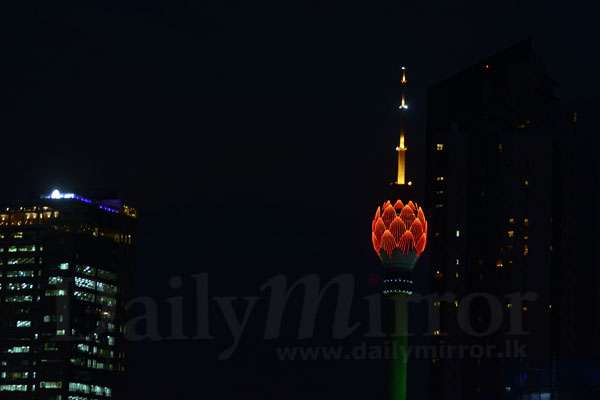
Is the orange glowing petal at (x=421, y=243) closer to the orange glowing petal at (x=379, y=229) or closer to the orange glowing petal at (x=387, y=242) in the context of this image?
the orange glowing petal at (x=387, y=242)

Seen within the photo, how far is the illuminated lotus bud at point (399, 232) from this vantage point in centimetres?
14962

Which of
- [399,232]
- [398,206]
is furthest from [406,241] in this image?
[398,206]

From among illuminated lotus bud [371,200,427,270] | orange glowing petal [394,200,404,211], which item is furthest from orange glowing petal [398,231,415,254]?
orange glowing petal [394,200,404,211]

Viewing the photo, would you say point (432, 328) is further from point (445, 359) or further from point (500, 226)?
A: point (500, 226)

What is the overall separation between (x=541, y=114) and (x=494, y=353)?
30.5 m

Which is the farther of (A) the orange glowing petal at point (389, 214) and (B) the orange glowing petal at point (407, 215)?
(A) the orange glowing petal at point (389, 214)

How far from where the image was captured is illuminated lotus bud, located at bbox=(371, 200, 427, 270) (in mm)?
149625

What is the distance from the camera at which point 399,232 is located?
151 metres

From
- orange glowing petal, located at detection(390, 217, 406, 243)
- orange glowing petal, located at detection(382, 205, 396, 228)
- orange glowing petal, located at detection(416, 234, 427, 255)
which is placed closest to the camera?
orange glowing petal, located at detection(382, 205, 396, 228)

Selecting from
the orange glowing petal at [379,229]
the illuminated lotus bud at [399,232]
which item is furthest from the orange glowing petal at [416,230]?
the orange glowing petal at [379,229]

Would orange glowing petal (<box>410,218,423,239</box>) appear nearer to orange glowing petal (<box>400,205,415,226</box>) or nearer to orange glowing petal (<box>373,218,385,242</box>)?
orange glowing petal (<box>400,205,415,226</box>)

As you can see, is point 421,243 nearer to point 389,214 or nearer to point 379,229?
point 379,229

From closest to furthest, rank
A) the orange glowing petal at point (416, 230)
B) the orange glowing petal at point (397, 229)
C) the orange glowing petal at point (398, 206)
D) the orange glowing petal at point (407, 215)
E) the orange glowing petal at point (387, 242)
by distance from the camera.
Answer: the orange glowing petal at point (407, 215) < the orange glowing petal at point (398, 206) < the orange glowing petal at point (397, 229) < the orange glowing petal at point (416, 230) < the orange glowing petal at point (387, 242)

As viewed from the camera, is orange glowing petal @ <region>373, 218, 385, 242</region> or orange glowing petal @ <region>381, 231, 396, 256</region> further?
orange glowing petal @ <region>381, 231, 396, 256</region>
